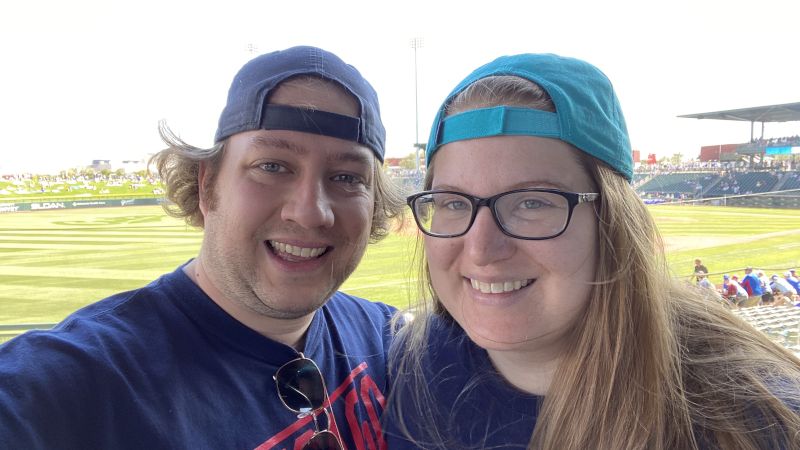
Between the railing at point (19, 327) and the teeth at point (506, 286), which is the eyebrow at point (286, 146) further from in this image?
the railing at point (19, 327)

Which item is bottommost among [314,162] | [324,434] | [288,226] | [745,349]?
[324,434]

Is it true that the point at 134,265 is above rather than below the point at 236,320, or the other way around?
below

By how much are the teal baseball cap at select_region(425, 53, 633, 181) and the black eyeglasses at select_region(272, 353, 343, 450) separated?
31.8 inches

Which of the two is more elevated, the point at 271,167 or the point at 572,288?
the point at 271,167

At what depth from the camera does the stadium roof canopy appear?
3179cm

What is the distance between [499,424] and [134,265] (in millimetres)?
19755

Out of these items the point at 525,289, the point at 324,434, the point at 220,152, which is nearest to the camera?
the point at 525,289

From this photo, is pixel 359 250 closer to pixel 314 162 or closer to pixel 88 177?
pixel 314 162

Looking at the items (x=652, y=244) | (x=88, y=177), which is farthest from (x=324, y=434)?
(x=88, y=177)

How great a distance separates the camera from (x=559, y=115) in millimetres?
1303

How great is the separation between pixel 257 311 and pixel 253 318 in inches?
1.5

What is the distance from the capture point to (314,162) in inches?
65.6

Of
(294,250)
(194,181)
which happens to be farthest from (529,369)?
(194,181)

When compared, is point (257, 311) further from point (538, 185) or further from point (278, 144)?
point (538, 185)
